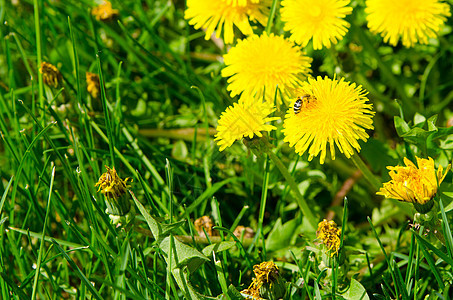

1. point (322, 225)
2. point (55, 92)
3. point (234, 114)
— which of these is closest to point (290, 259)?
point (322, 225)

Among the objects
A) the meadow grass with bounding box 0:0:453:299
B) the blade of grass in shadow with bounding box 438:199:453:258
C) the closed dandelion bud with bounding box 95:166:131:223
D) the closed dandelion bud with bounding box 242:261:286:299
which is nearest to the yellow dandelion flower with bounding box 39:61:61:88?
the meadow grass with bounding box 0:0:453:299

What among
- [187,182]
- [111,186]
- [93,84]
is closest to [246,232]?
[187,182]

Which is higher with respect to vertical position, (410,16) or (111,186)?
(410,16)

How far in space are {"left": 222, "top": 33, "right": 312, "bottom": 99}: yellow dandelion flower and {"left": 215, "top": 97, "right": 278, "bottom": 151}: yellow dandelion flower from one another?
0.08 metres

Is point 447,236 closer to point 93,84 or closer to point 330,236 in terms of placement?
point 330,236

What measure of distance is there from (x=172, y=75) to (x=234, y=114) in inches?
22.9

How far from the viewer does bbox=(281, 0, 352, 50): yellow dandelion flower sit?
3.84ft

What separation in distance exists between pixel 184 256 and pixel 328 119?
1.33 ft

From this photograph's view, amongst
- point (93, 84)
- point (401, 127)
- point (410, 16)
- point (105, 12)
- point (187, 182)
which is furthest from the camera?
point (105, 12)

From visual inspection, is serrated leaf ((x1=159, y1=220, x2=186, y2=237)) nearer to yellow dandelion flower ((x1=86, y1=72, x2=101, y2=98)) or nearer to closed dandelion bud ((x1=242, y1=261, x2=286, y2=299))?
closed dandelion bud ((x1=242, y1=261, x2=286, y2=299))

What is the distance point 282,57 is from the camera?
1154 millimetres

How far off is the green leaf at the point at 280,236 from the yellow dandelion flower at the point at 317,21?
18.3 inches

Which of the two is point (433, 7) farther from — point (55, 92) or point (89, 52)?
point (89, 52)

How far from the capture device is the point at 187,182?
141 centimetres
